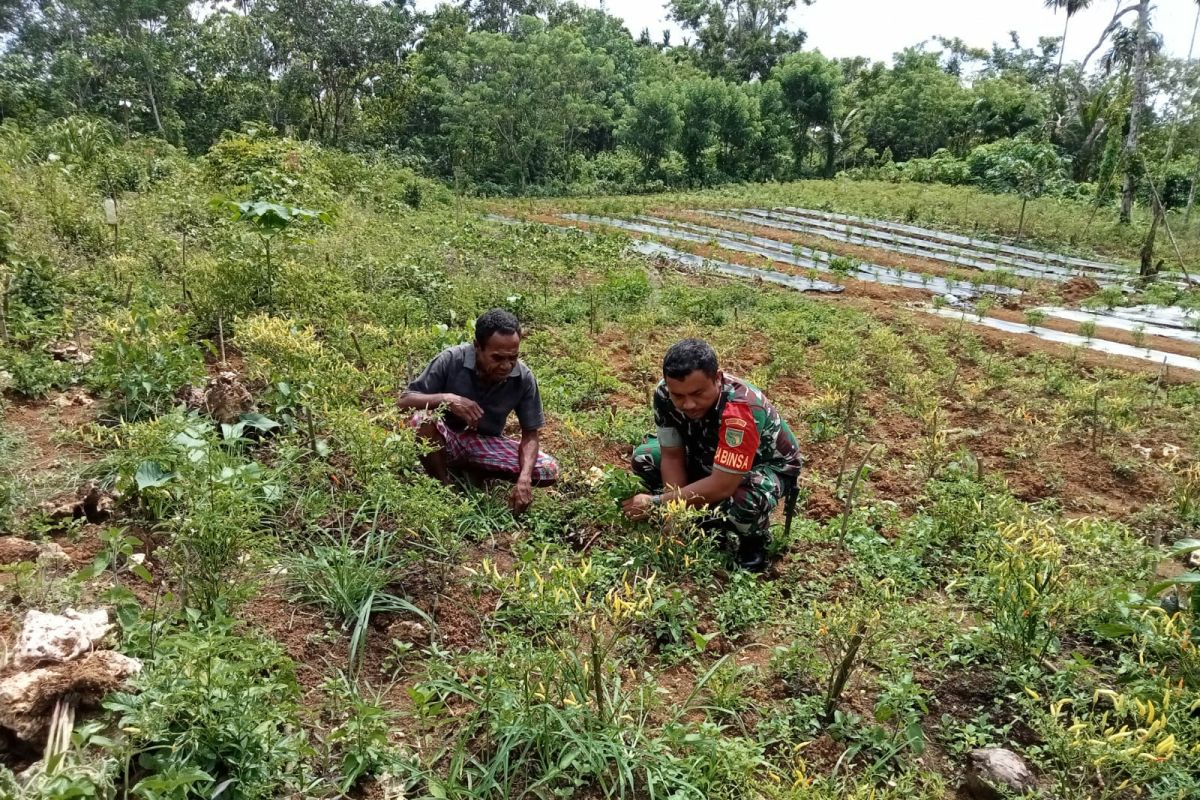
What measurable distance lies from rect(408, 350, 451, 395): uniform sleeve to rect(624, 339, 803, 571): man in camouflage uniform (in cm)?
98

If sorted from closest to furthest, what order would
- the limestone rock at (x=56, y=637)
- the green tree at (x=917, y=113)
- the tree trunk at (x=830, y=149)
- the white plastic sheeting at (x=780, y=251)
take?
1. the limestone rock at (x=56, y=637)
2. the white plastic sheeting at (x=780, y=251)
3. the tree trunk at (x=830, y=149)
4. the green tree at (x=917, y=113)

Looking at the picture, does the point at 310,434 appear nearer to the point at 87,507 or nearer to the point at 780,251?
the point at 87,507

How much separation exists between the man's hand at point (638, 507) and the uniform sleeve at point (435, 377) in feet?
3.38

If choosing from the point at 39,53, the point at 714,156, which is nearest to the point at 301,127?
the point at 39,53

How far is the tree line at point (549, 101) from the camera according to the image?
18.5m

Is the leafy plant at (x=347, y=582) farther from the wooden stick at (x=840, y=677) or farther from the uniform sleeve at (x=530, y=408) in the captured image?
the wooden stick at (x=840, y=677)

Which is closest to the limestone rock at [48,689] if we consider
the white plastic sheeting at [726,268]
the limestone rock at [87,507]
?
the limestone rock at [87,507]

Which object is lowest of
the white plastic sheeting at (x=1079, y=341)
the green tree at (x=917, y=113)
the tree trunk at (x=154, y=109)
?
the white plastic sheeting at (x=1079, y=341)

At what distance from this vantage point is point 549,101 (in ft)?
68.5

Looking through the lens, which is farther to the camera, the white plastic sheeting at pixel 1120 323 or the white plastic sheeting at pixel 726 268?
the white plastic sheeting at pixel 726 268

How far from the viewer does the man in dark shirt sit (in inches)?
123

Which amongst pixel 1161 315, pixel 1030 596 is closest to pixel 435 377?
pixel 1030 596

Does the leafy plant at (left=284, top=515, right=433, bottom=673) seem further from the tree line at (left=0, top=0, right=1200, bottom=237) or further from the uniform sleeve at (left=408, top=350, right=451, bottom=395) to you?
the tree line at (left=0, top=0, right=1200, bottom=237)

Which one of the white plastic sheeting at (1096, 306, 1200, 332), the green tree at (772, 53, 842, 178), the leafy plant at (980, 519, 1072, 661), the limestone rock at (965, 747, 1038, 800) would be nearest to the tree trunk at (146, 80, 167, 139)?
the white plastic sheeting at (1096, 306, 1200, 332)
